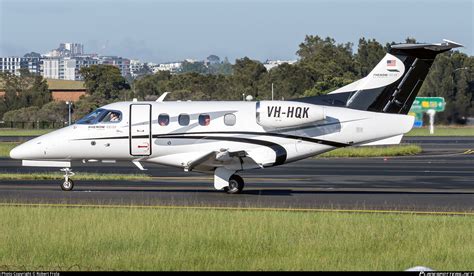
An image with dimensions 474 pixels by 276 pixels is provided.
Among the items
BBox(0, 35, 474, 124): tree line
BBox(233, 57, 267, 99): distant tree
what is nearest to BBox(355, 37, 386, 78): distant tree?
BBox(0, 35, 474, 124): tree line

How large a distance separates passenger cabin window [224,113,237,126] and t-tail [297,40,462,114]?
7.89ft

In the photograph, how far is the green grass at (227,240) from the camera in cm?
1517

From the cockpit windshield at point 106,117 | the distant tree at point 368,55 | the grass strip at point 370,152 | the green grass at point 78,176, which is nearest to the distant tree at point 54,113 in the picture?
the distant tree at point 368,55

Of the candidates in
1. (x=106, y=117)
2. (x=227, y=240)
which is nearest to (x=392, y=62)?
(x=106, y=117)

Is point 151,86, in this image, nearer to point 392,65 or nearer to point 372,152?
point 372,152

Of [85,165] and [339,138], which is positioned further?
[85,165]

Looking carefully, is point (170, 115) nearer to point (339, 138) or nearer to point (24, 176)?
point (339, 138)

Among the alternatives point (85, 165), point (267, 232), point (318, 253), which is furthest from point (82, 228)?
point (85, 165)

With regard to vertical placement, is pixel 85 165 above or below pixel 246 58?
below

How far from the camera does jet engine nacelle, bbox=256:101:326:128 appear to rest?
26.7 m

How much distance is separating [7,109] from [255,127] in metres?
97.7

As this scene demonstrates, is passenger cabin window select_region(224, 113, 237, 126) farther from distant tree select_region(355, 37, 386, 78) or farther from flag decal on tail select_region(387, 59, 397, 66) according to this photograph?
distant tree select_region(355, 37, 386, 78)

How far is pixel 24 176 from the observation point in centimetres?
3341

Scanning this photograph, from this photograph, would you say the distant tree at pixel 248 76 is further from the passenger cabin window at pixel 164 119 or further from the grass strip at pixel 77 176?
the passenger cabin window at pixel 164 119
